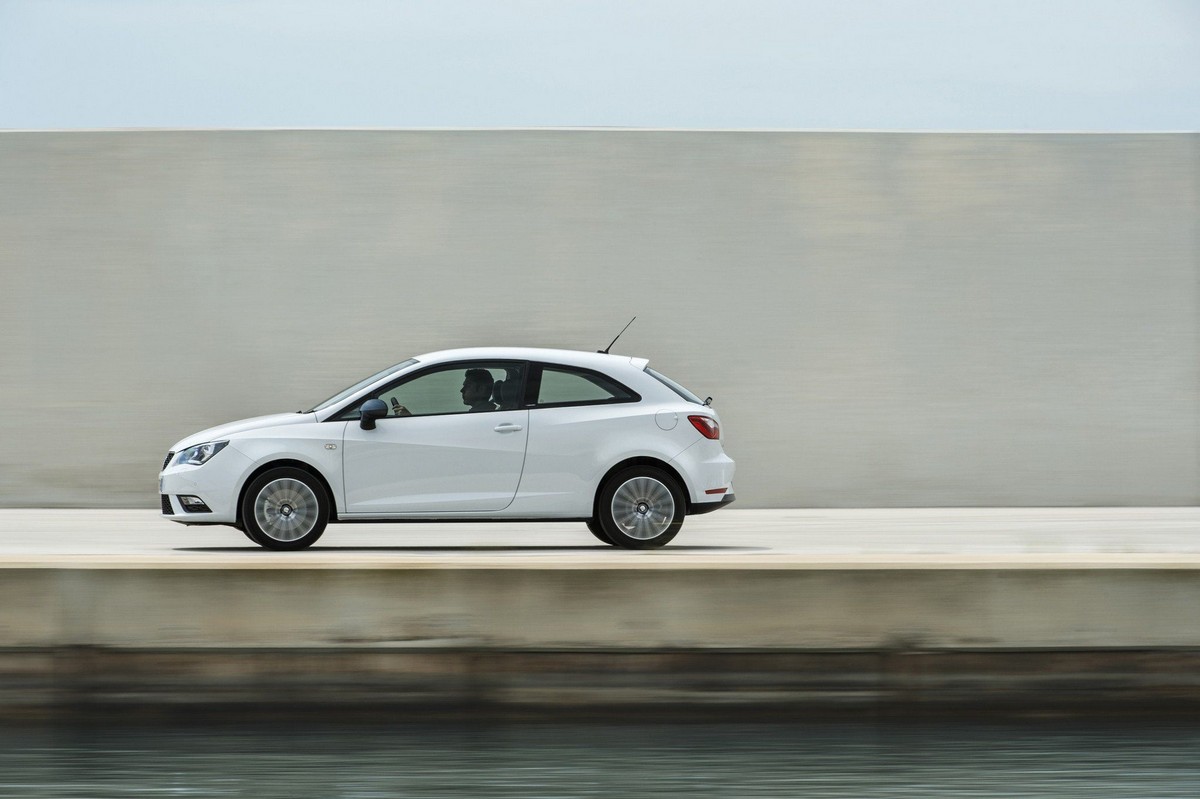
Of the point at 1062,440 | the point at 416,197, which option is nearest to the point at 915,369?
the point at 1062,440

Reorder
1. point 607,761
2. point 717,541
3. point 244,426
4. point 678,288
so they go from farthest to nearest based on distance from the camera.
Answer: point 678,288 → point 717,541 → point 244,426 → point 607,761

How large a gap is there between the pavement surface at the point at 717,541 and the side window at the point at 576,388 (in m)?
1.16

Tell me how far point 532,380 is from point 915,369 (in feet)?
24.9

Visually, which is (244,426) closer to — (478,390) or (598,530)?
(478,390)

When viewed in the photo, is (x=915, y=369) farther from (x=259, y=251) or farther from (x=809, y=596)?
(x=809, y=596)

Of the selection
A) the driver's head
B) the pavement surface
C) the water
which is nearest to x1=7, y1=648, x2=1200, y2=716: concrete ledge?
the water

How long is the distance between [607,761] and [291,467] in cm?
440

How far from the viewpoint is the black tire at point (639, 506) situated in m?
10.8

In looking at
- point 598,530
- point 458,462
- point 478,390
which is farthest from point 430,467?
point 598,530

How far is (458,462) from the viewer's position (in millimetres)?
10656

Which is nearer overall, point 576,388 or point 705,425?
point 705,425

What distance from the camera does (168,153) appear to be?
17.1m

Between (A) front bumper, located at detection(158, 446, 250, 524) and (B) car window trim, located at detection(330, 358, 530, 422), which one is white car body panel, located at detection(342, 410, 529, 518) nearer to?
(B) car window trim, located at detection(330, 358, 530, 422)

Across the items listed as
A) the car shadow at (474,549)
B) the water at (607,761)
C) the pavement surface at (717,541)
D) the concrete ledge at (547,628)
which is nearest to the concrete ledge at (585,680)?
the concrete ledge at (547,628)
